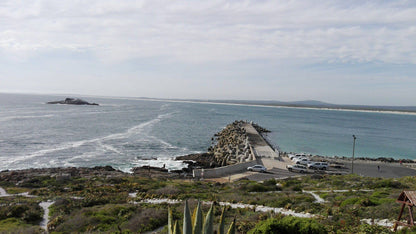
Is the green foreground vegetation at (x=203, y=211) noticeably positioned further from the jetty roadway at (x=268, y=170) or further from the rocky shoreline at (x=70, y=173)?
the rocky shoreline at (x=70, y=173)

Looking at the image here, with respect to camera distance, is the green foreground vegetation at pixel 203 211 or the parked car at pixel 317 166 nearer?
the green foreground vegetation at pixel 203 211

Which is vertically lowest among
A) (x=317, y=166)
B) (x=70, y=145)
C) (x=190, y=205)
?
(x=70, y=145)

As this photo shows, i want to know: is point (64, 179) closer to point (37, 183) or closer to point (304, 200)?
point (37, 183)

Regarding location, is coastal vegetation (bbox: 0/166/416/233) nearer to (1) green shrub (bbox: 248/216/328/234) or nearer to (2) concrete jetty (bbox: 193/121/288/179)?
(1) green shrub (bbox: 248/216/328/234)

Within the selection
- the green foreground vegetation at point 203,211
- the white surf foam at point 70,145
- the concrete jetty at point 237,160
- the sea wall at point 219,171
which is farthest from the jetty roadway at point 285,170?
the white surf foam at point 70,145

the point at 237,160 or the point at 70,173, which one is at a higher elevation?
the point at 237,160

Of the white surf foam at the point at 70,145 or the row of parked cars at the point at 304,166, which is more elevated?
the row of parked cars at the point at 304,166

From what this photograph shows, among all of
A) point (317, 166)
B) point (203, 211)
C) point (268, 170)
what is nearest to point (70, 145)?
point (268, 170)

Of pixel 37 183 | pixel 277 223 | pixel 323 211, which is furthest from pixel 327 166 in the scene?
pixel 37 183

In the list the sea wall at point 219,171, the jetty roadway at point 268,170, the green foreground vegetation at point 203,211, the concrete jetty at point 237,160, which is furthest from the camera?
the concrete jetty at point 237,160

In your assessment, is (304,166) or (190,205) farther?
(304,166)

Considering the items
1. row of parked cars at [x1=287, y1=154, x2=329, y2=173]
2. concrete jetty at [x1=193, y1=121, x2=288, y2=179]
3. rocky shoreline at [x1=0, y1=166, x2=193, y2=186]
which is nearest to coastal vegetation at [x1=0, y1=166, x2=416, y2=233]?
rocky shoreline at [x1=0, y1=166, x2=193, y2=186]

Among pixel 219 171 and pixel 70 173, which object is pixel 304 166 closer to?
pixel 219 171

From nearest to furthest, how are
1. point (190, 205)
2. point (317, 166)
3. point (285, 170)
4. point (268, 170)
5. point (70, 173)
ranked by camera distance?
point (190, 205), point (70, 173), point (268, 170), point (285, 170), point (317, 166)
